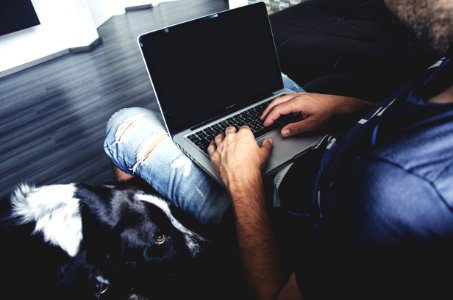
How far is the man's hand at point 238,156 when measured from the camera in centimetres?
86

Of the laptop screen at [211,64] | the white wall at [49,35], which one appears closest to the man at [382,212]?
the laptop screen at [211,64]

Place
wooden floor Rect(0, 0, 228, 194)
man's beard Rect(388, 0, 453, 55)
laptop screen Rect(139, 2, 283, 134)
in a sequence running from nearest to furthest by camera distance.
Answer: man's beard Rect(388, 0, 453, 55) < laptop screen Rect(139, 2, 283, 134) < wooden floor Rect(0, 0, 228, 194)

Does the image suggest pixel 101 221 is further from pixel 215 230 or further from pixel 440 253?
pixel 440 253

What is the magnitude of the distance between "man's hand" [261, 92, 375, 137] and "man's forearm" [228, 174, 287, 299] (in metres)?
0.29

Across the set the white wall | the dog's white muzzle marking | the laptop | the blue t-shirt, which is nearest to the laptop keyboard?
the laptop

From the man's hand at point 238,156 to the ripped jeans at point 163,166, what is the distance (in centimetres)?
11

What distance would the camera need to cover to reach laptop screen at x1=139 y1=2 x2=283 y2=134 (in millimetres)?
1082

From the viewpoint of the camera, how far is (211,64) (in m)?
1.17

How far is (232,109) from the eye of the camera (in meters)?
1.25

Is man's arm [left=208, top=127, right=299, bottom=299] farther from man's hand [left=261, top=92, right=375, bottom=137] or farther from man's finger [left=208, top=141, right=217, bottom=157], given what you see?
man's hand [left=261, top=92, right=375, bottom=137]

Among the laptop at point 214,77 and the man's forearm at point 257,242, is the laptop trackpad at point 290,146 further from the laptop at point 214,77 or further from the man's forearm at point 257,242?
the man's forearm at point 257,242

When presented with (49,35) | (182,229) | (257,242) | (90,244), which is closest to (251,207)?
(257,242)

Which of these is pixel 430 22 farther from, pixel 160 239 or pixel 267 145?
pixel 160 239

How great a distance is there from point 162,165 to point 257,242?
484 mm
